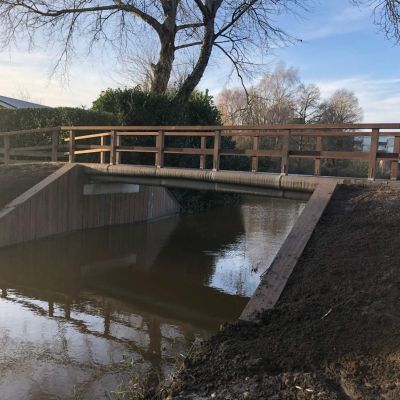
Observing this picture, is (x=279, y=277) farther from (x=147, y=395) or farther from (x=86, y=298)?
(x=86, y=298)

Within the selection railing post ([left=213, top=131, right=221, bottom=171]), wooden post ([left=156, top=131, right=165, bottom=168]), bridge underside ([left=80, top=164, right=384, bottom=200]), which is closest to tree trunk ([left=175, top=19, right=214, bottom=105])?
bridge underside ([left=80, top=164, right=384, bottom=200])

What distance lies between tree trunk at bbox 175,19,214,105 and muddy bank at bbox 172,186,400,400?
15760 mm

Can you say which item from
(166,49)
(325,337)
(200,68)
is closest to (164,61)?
(166,49)

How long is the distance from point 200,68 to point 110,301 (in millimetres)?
15724

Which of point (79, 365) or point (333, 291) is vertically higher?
point (333, 291)

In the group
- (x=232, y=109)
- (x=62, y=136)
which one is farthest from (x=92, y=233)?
(x=232, y=109)

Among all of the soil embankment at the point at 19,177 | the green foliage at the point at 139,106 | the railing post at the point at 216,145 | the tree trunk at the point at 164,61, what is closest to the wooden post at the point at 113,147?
the soil embankment at the point at 19,177

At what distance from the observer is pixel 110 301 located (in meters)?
8.41

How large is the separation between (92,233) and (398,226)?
10014 millimetres

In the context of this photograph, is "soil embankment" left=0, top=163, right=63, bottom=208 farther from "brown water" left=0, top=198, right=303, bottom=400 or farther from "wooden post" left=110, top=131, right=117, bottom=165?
"wooden post" left=110, top=131, right=117, bottom=165

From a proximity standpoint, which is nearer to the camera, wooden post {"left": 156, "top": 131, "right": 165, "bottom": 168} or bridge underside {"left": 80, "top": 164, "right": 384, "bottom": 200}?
bridge underside {"left": 80, "top": 164, "right": 384, "bottom": 200}

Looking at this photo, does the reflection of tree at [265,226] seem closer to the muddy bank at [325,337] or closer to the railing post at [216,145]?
the railing post at [216,145]

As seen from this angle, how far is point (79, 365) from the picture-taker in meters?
5.59

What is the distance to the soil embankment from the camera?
13.0m
